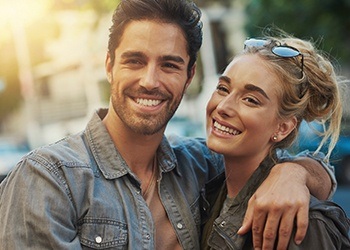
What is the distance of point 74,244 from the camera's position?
2594 millimetres

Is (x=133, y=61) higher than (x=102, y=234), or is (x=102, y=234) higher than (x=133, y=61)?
(x=133, y=61)

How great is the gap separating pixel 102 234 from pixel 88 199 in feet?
0.49

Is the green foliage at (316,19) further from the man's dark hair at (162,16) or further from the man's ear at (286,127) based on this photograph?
the man's ear at (286,127)

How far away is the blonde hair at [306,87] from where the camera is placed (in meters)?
2.95

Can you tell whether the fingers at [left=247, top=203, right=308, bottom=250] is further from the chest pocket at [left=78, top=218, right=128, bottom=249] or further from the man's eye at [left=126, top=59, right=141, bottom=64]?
the man's eye at [left=126, top=59, right=141, bottom=64]

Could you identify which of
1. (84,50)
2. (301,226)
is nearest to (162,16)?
(301,226)

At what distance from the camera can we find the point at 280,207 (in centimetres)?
266

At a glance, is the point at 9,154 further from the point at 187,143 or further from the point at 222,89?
the point at 222,89

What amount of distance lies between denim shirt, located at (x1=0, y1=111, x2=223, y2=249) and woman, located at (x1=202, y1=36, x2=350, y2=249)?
0.20 meters

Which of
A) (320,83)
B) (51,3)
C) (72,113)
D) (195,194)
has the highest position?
(320,83)

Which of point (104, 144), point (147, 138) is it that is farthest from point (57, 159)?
point (147, 138)

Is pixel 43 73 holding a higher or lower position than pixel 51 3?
lower

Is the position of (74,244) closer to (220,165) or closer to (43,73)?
(220,165)

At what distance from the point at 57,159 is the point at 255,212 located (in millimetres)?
824
